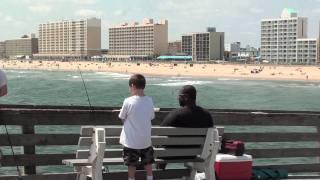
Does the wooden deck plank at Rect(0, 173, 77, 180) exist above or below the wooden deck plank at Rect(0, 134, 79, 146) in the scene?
below

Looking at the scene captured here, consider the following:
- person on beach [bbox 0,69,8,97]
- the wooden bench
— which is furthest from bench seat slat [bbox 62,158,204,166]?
person on beach [bbox 0,69,8,97]

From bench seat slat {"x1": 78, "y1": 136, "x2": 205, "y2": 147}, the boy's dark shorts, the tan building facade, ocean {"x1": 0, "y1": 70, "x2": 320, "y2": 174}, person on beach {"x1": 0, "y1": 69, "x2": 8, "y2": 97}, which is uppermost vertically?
the tan building facade

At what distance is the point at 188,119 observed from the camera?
236 inches

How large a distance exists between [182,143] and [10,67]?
190 metres

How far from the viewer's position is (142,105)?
224 inches

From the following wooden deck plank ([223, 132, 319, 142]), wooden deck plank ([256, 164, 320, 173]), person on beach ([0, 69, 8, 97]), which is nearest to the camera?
person on beach ([0, 69, 8, 97])

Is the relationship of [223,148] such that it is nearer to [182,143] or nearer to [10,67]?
[182,143]

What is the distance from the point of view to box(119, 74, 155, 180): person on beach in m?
5.62

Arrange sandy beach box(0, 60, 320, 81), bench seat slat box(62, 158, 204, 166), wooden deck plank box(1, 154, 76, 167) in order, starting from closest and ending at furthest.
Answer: bench seat slat box(62, 158, 204, 166) < wooden deck plank box(1, 154, 76, 167) < sandy beach box(0, 60, 320, 81)

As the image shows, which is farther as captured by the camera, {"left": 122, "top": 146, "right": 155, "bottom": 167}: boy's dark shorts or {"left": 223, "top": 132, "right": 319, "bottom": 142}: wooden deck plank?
{"left": 223, "top": 132, "right": 319, "bottom": 142}: wooden deck plank

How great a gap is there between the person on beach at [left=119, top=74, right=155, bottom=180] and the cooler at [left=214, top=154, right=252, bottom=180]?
2.54 feet

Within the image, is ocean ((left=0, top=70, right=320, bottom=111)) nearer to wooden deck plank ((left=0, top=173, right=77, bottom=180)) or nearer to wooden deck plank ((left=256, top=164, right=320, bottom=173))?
wooden deck plank ((left=256, top=164, right=320, bottom=173))

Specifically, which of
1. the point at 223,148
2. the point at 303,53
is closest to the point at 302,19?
the point at 303,53

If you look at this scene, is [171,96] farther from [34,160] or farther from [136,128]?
[136,128]
